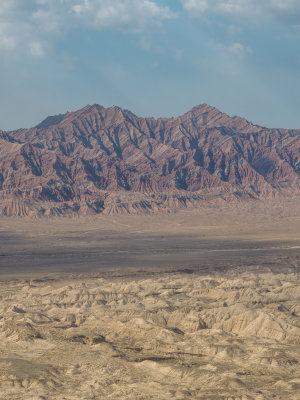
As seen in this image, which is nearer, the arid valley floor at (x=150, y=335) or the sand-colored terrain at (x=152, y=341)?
the sand-colored terrain at (x=152, y=341)

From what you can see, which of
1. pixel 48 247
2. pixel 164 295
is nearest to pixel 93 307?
pixel 164 295

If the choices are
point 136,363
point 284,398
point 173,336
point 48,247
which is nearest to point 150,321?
point 173,336

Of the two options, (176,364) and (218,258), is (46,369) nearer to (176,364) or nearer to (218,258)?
(176,364)

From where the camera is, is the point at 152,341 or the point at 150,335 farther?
the point at 150,335

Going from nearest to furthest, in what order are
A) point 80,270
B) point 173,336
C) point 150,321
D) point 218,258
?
1. point 173,336
2. point 150,321
3. point 80,270
4. point 218,258

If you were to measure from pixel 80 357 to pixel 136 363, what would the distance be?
6.87 m

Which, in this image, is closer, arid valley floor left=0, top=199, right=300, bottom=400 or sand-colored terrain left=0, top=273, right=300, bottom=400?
sand-colored terrain left=0, top=273, right=300, bottom=400

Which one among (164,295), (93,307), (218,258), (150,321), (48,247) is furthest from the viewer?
(48,247)

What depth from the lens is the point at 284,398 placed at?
5212cm

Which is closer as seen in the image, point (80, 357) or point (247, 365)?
point (247, 365)

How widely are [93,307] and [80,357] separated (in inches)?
995

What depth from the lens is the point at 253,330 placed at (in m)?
A: 78.0

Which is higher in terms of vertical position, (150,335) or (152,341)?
(150,335)

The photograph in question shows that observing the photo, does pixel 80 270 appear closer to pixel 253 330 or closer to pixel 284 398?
pixel 253 330
